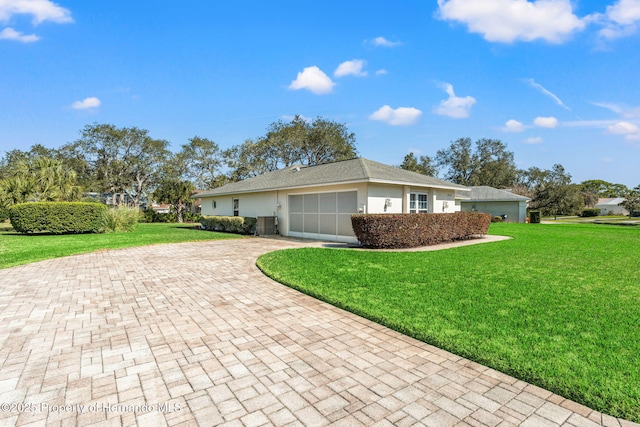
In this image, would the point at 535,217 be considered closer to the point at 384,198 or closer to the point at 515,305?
the point at 384,198

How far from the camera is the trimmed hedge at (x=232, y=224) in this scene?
17.0m

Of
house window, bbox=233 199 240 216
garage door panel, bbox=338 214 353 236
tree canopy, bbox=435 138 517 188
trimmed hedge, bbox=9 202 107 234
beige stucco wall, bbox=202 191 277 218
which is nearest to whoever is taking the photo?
garage door panel, bbox=338 214 353 236

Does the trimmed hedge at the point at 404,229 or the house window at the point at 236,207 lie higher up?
the house window at the point at 236,207

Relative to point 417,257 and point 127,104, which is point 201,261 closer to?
point 417,257

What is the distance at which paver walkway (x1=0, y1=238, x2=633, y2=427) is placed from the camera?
2.29m

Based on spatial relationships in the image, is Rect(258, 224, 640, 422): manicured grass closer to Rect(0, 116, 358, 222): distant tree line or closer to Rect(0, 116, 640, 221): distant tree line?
Rect(0, 116, 358, 222): distant tree line

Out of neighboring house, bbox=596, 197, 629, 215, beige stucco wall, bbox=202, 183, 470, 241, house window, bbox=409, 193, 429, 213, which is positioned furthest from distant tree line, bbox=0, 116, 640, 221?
neighboring house, bbox=596, 197, 629, 215

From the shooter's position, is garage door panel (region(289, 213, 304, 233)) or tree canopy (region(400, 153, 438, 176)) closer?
garage door panel (region(289, 213, 304, 233))

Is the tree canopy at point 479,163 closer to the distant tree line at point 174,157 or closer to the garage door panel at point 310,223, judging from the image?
the distant tree line at point 174,157

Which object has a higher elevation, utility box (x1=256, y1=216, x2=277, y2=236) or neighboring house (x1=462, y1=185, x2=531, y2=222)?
neighboring house (x1=462, y1=185, x2=531, y2=222)

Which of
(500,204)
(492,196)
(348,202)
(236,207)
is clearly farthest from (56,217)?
(500,204)

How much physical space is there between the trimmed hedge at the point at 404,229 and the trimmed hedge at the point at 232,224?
766 cm

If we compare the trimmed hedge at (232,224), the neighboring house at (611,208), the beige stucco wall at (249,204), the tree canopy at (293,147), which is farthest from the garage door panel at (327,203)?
the neighboring house at (611,208)

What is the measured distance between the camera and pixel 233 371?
293 centimetres
